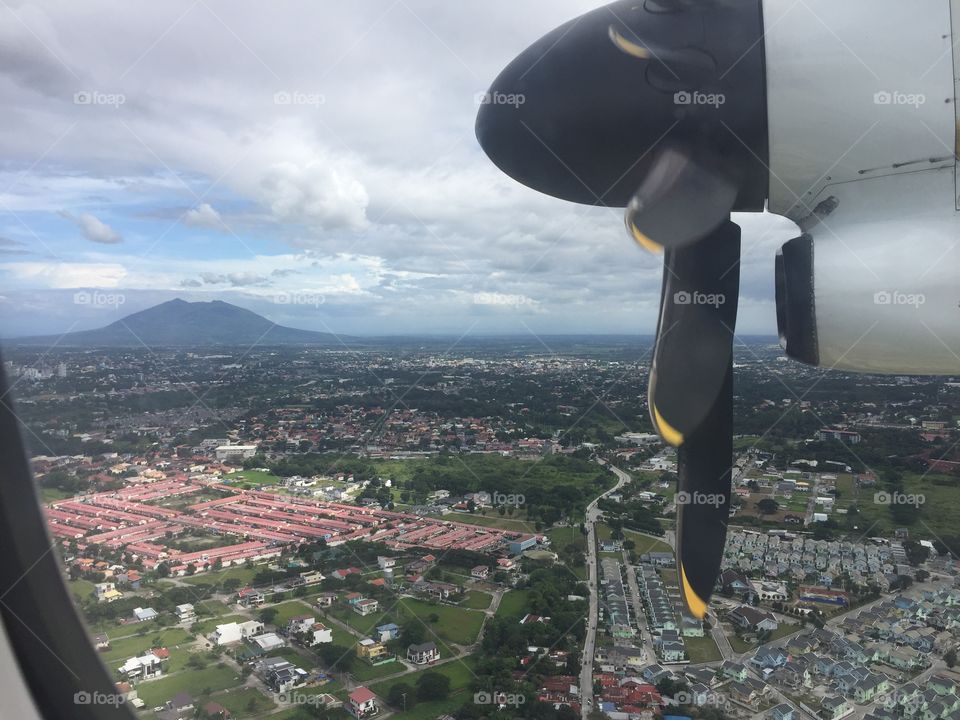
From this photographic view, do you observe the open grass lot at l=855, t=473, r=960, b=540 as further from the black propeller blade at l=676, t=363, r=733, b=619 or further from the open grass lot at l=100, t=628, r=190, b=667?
the open grass lot at l=100, t=628, r=190, b=667

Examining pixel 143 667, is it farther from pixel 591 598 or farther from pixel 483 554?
pixel 591 598

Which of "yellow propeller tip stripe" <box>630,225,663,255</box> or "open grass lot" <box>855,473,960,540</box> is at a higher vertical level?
"yellow propeller tip stripe" <box>630,225,663,255</box>

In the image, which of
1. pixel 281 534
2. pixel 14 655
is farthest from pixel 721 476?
pixel 281 534

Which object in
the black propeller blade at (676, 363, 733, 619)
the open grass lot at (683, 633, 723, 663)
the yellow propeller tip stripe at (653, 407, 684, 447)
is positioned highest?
the yellow propeller tip stripe at (653, 407, 684, 447)

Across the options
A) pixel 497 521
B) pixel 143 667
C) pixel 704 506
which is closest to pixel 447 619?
pixel 497 521

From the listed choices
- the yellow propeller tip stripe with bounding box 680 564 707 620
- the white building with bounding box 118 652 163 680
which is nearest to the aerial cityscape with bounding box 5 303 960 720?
the white building with bounding box 118 652 163 680

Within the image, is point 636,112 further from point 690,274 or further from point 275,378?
point 275,378

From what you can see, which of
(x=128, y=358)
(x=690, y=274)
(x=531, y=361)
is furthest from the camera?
(x=531, y=361)

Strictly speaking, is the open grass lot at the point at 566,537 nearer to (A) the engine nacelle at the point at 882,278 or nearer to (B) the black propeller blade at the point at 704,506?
(B) the black propeller blade at the point at 704,506
